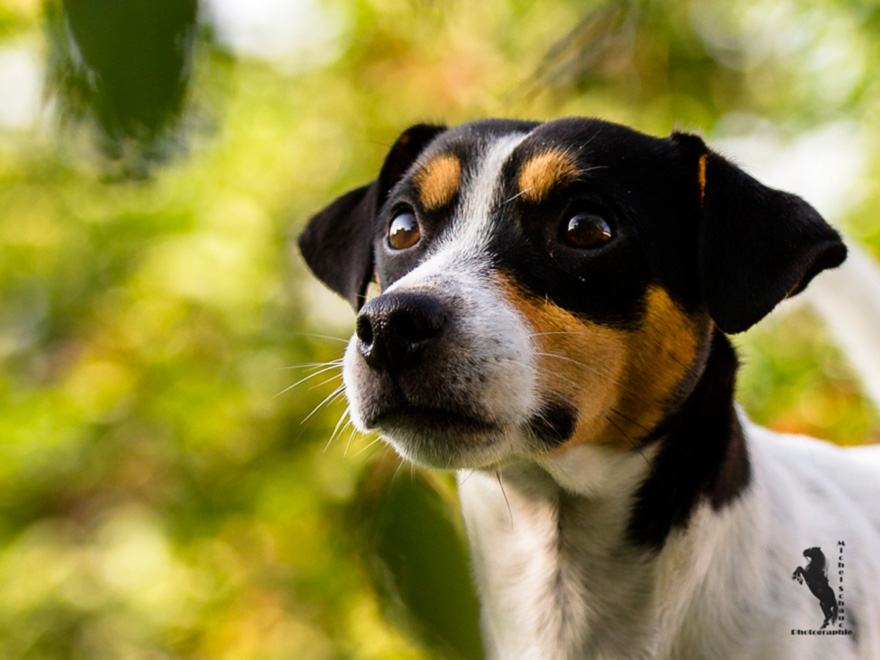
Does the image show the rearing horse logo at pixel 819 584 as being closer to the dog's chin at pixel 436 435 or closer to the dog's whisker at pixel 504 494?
the dog's whisker at pixel 504 494

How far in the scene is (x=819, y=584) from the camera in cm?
222

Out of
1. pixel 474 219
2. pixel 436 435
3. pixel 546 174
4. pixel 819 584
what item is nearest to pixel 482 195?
pixel 474 219

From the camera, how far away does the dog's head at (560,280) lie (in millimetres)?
1857

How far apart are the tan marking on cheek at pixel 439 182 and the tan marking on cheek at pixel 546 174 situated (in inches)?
8.6

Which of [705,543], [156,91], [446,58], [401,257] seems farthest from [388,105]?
[156,91]

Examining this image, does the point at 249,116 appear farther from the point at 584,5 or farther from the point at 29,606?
the point at 29,606

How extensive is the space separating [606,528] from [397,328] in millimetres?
971

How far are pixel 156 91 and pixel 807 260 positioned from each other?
1.98 m

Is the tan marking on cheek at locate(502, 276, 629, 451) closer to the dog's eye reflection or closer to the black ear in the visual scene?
the dog's eye reflection

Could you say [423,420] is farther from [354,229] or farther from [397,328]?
[354,229]

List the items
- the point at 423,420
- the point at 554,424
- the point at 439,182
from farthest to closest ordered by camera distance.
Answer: the point at 439,182
the point at 554,424
the point at 423,420

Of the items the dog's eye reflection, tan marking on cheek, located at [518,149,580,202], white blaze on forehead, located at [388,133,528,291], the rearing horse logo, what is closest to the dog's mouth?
white blaze on forehead, located at [388,133,528,291]

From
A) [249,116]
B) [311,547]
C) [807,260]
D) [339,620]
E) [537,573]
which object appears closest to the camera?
[807,260]

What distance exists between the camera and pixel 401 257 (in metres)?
2.41
